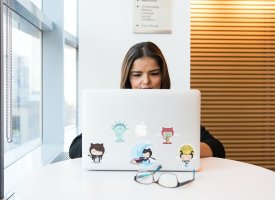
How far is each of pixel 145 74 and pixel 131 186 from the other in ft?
2.89

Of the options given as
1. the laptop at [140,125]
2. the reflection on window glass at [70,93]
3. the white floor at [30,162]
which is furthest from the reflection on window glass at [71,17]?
the laptop at [140,125]

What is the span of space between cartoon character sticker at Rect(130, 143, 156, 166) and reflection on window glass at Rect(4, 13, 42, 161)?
3.39ft

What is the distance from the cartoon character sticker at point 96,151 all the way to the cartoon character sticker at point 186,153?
0.25 m

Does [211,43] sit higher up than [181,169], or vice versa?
[211,43]

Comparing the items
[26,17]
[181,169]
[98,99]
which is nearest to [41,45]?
[26,17]

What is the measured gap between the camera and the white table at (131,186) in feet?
2.73

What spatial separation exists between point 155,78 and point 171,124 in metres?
0.73

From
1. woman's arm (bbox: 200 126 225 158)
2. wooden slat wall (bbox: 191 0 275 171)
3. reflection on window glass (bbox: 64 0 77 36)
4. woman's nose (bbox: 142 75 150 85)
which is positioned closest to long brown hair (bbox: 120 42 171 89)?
woman's nose (bbox: 142 75 150 85)

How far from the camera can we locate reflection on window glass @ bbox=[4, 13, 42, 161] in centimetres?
196

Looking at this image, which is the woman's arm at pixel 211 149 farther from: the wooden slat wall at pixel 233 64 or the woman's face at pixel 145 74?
the wooden slat wall at pixel 233 64

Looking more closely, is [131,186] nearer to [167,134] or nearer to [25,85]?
[167,134]

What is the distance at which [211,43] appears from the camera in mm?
3646

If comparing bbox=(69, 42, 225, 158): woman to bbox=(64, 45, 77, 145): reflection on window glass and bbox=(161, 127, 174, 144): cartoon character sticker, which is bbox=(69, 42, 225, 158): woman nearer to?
bbox=(161, 127, 174, 144): cartoon character sticker

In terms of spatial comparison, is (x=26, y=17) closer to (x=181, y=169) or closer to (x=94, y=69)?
(x=94, y=69)
